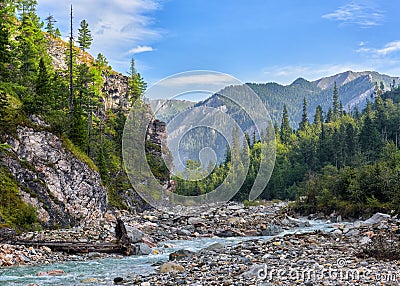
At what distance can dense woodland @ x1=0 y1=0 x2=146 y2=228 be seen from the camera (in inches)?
950

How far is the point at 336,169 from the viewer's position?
62781 mm

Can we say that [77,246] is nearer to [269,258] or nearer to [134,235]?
[134,235]

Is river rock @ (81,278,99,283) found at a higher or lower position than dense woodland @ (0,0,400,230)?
lower

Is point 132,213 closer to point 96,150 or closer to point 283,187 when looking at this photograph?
point 96,150

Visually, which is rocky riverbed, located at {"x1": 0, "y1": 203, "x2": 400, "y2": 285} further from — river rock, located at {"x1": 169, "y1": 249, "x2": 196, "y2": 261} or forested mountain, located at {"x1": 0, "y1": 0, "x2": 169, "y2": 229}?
forested mountain, located at {"x1": 0, "y1": 0, "x2": 169, "y2": 229}

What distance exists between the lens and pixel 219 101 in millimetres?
30719

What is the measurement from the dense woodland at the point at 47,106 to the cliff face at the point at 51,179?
76 cm

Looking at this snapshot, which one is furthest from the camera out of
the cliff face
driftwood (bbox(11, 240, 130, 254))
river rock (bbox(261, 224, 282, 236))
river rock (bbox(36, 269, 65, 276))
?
river rock (bbox(261, 224, 282, 236))

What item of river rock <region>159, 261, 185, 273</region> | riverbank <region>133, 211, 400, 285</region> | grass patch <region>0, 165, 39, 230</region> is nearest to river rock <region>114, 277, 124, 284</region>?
riverbank <region>133, 211, 400, 285</region>

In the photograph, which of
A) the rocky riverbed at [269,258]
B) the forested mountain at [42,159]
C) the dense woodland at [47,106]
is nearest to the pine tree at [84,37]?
the dense woodland at [47,106]

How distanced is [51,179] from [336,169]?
153ft

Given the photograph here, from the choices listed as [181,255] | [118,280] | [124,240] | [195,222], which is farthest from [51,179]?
[118,280]

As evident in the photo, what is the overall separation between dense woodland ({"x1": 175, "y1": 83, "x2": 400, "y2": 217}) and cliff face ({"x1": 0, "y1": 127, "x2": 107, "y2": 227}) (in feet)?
34.5

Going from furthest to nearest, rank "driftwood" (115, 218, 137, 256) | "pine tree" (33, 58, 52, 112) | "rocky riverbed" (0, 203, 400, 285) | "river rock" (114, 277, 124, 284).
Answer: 1. "pine tree" (33, 58, 52, 112)
2. "driftwood" (115, 218, 137, 256)
3. "river rock" (114, 277, 124, 284)
4. "rocky riverbed" (0, 203, 400, 285)
